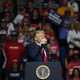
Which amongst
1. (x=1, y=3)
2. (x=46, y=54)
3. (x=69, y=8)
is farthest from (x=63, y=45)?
(x=46, y=54)

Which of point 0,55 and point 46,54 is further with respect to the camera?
point 0,55

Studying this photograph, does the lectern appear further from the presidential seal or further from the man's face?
the man's face

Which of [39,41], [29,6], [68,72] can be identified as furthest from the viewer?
[29,6]

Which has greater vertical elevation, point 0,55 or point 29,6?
point 29,6

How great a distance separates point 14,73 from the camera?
1012 centimetres

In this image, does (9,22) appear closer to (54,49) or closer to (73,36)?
(54,49)

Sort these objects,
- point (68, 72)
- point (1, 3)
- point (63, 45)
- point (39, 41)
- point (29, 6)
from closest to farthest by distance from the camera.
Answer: point (39, 41), point (68, 72), point (63, 45), point (29, 6), point (1, 3)

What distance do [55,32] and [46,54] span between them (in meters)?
4.74

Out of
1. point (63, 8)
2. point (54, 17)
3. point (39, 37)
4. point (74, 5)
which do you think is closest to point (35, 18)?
point (54, 17)

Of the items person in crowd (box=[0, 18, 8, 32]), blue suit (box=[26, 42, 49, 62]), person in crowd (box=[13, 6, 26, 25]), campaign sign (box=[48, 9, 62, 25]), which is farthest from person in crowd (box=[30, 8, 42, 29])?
blue suit (box=[26, 42, 49, 62])

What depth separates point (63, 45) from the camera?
1085 centimetres

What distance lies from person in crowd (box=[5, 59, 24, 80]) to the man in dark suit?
11.8 ft

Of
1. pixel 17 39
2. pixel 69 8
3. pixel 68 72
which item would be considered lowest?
pixel 68 72

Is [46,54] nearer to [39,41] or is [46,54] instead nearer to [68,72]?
[39,41]
